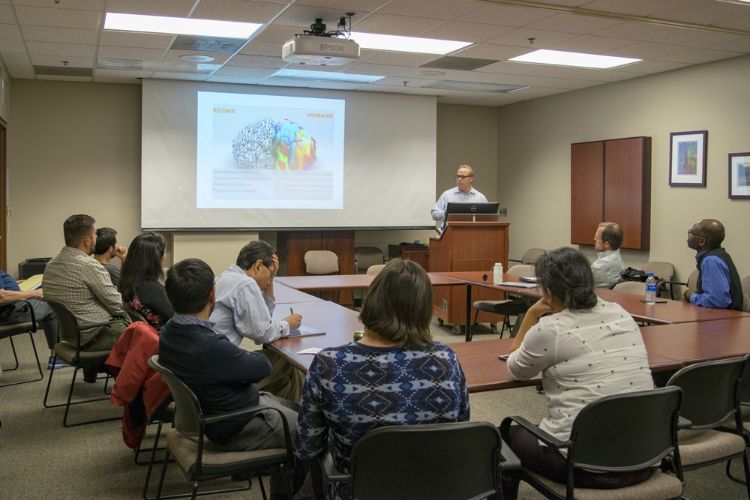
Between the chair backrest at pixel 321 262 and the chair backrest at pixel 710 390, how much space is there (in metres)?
6.18

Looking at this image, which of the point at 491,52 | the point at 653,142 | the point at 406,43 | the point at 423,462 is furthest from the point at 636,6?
the point at 423,462

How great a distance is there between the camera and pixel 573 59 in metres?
6.91

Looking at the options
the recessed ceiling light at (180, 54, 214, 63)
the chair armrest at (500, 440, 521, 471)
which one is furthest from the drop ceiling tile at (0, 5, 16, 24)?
the chair armrest at (500, 440, 521, 471)

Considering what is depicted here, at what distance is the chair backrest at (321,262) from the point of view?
28.0 feet

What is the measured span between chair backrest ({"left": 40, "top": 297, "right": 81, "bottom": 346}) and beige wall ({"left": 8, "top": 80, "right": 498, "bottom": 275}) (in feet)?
13.2

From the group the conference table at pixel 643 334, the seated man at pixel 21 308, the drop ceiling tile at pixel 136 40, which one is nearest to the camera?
the conference table at pixel 643 334

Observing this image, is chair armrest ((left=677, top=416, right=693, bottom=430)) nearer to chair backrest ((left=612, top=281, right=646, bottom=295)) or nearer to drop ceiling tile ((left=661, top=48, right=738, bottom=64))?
chair backrest ((left=612, top=281, right=646, bottom=295))

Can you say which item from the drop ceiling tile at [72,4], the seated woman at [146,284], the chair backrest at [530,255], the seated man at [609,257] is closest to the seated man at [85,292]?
the seated woman at [146,284]

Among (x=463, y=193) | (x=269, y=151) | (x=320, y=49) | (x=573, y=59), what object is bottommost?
(x=463, y=193)

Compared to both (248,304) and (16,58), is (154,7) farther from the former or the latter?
(248,304)

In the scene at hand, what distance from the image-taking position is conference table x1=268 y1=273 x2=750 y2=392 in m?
2.86

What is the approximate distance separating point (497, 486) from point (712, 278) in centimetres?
307

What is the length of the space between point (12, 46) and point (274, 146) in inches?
122

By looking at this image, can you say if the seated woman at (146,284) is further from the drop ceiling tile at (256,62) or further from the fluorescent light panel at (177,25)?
the drop ceiling tile at (256,62)
